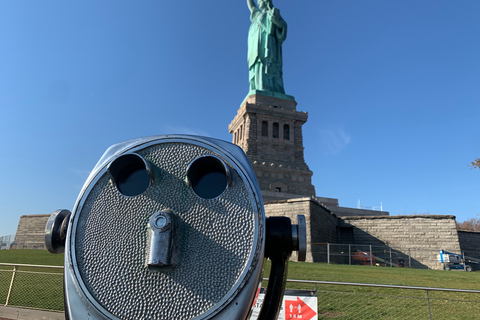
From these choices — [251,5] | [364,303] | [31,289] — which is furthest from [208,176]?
[251,5]

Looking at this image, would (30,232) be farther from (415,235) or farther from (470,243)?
(470,243)

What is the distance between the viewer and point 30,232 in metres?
30.6

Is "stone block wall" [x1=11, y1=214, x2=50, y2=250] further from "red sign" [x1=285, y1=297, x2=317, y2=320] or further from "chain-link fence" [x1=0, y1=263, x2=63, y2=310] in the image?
"red sign" [x1=285, y1=297, x2=317, y2=320]

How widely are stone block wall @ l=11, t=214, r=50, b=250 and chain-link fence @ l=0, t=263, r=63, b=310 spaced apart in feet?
77.3

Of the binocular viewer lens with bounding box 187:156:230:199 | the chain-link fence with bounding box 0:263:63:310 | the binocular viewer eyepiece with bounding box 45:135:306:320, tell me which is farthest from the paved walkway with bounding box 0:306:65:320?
the binocular viewer lens with bounding box 187:156:230:199

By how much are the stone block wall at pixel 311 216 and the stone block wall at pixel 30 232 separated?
20010 mm

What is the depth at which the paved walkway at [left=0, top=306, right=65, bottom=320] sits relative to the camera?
5.93m

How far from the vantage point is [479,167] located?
674 inches

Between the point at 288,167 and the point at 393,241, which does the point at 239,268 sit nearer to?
the point at 393,241

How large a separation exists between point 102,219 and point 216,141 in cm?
51

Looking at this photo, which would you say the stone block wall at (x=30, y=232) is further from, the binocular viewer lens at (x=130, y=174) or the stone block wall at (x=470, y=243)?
the stone block wall at (x=470, y=243)

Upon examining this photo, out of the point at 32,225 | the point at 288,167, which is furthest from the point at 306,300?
the point at 32,225

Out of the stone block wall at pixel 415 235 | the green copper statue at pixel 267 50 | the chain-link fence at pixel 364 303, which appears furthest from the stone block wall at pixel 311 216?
the green copper statue at pixel 267 50

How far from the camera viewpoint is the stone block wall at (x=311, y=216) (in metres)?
21.0
